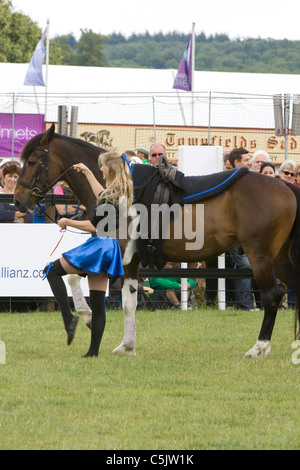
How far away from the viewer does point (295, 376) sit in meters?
7.59

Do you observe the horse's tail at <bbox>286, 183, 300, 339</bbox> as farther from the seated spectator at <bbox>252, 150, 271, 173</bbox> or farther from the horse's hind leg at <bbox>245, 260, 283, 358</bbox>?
the seated spectator at <bbox>252, 150, 271, 173</bbox>

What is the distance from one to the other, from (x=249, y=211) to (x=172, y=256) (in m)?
0.97

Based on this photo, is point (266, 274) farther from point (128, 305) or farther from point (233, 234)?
point (128, 305)

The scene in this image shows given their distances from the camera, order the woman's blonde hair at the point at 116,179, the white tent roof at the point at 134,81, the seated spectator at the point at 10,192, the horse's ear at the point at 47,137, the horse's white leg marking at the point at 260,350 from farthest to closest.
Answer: the white tent roof at the point at 134,81 < the seated spectator at the point at 10,192 < the horse's ear at the point at 47,137 < the horse's white leg marking at the point at 260,350 < the woman's blonde hair at the point at 116,179

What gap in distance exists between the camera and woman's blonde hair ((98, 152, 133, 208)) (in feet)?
26.4

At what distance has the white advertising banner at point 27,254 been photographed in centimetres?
1248

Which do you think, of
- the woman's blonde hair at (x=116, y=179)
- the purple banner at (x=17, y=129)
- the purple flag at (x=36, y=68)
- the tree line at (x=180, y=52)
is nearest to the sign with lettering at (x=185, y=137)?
the purple flag at (x=36, y=68)

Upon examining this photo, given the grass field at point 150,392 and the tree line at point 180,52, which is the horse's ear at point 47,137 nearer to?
the grass field at point 150,392

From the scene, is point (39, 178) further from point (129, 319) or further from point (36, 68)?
point (36, 68)

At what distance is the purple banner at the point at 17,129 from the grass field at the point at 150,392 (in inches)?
566

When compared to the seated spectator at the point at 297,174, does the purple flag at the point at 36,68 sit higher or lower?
higher

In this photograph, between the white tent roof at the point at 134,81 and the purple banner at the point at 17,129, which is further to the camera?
the white tent roof at the point at 134,81

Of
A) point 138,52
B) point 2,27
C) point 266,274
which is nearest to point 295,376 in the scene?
point 266,274

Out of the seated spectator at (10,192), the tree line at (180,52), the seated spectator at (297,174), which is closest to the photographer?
the seated spectator at (10,192)
